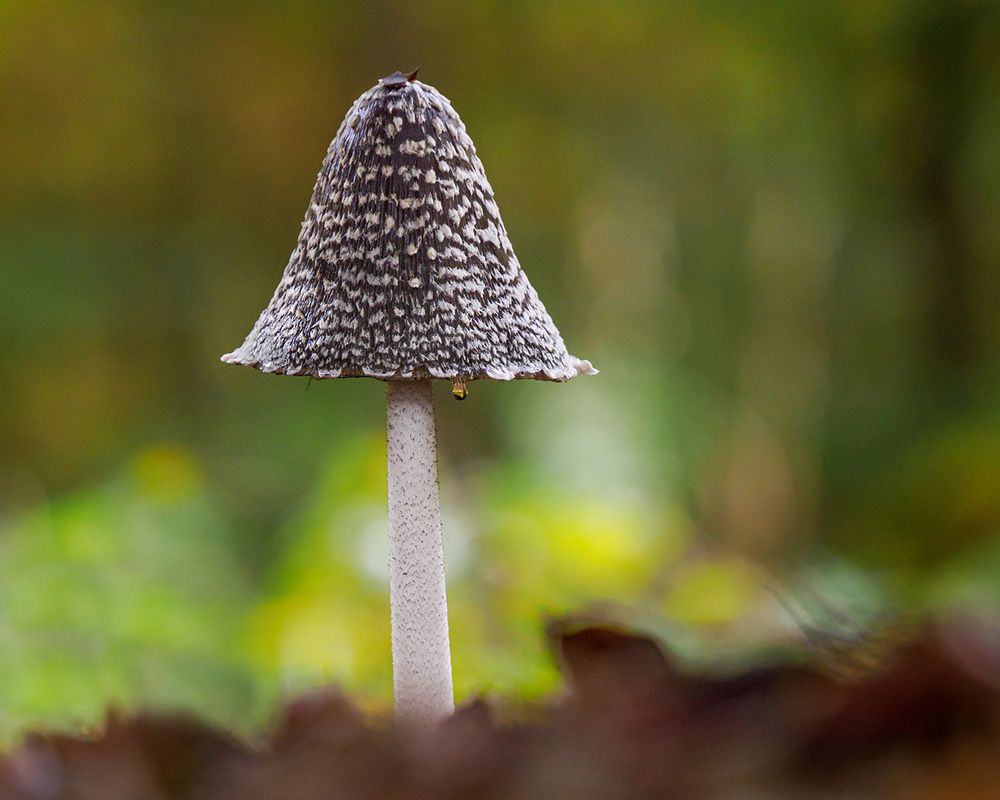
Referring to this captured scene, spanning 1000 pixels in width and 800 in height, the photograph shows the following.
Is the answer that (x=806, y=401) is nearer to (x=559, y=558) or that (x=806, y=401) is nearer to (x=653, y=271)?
(x=653, y=271)

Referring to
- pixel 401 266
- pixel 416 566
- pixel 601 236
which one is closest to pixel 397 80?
pixel 401 266

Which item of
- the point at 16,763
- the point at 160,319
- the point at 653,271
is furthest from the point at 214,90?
the point at 16,763

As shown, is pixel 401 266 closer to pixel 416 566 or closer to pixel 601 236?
pixel 416 566

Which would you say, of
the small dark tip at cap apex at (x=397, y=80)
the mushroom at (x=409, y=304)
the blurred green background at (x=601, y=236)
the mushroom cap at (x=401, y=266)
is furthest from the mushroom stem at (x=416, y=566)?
the blurred green background at (x=601, y=236)

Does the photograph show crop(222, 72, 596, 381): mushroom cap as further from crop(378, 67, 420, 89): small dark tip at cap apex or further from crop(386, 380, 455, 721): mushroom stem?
crop(386, 380, 455, 721): mushroom stem

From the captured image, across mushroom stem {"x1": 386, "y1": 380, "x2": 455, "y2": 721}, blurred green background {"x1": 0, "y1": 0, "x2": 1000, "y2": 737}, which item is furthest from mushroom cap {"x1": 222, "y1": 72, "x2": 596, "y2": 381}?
blurred green background {"x1": 0, "y1": 0, "x2": 1000, "y2": 737}

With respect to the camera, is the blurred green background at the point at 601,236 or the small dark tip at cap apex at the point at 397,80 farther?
the blurred green background at the point at 601,236

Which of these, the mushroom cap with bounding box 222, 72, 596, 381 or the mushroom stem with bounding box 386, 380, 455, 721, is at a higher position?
the mushroom cap with bounding box 222, 72, 596, 381

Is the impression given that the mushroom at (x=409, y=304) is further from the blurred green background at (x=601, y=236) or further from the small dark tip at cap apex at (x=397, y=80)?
the blurred green background at (x=601, y=236)
